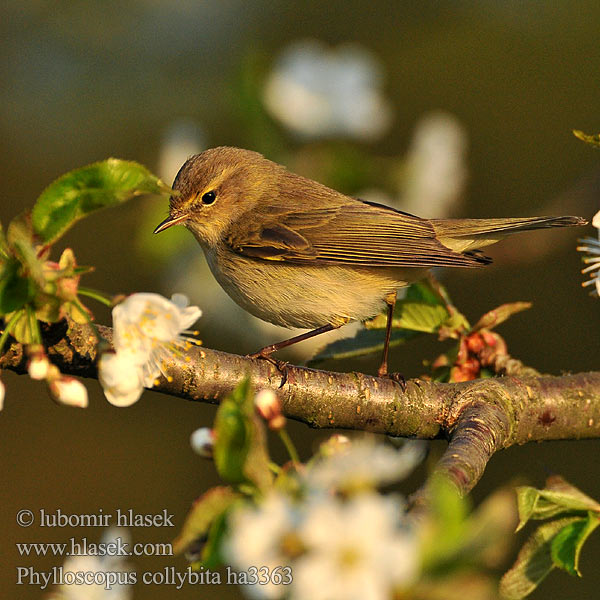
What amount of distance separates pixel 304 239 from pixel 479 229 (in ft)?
2.72

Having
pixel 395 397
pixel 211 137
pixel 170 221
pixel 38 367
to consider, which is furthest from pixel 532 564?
pixel 211 137

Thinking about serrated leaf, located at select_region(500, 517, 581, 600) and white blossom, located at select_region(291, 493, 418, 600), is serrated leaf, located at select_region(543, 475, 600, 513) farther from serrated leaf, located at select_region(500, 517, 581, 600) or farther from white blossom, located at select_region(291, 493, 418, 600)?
white blossom, located at select_region(291, 493, 418, 600)

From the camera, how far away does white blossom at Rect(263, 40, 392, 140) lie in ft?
13.2

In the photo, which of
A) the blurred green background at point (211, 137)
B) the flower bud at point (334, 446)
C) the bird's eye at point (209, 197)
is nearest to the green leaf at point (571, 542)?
the flower bud at point (334, 446)

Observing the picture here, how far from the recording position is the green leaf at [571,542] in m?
2.28

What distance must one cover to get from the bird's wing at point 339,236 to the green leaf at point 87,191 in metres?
1.95

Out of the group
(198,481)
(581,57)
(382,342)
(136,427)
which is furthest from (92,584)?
(581,57)

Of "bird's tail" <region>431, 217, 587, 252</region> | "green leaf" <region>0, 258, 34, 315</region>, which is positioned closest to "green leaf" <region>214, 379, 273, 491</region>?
"green leaf" <region>0, 258, 34, 315</region>

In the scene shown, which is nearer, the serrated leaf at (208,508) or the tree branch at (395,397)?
the serrated leaf at (208,508)

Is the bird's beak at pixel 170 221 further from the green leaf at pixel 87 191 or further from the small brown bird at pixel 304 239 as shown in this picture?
the green leaf at pixel 87 191

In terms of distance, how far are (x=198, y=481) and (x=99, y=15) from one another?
4.14 metres

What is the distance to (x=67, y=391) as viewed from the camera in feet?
6.32

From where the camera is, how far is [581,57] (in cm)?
867

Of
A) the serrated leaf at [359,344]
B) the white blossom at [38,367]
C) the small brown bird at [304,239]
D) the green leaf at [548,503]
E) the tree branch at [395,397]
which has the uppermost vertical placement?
the small brown bird at [304,239]
